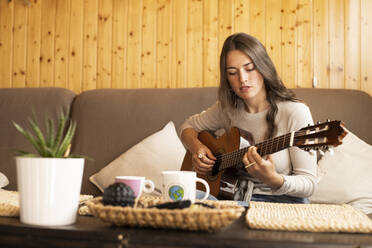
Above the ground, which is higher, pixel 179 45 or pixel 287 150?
pixel 179 45

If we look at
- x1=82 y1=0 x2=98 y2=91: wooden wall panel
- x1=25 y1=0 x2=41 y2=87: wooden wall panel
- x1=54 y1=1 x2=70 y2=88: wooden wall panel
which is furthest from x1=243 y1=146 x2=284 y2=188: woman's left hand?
x1=25 y1=0 x2=41 y2=87: wooden wall panel

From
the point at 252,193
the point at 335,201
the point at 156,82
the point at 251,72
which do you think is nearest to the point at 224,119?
the point at 251,72

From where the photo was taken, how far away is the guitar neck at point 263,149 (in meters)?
1.55

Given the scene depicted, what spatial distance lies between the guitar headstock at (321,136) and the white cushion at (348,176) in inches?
25.5

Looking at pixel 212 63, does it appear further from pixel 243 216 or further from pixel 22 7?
pixel 243 216

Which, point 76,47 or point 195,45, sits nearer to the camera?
point 195,45

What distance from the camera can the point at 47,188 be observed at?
88 centimetres

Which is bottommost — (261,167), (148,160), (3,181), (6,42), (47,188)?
(3,181)

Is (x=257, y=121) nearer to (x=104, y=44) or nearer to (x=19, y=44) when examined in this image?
(x=104, y=44)

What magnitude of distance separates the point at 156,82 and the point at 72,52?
66cm

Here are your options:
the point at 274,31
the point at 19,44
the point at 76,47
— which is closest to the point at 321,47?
the point at 274,31

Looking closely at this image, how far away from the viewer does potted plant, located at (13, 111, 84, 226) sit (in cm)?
88

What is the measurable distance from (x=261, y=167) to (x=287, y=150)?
271 mm

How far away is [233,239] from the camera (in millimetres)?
797
